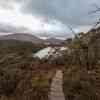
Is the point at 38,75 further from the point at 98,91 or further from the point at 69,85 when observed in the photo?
the point at 98,91

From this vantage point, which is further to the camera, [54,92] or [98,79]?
[54,92]

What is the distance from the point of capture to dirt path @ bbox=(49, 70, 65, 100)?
26.6 feet

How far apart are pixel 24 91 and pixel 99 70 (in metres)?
3.10

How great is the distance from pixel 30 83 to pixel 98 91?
3010 mm

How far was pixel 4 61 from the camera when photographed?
1174cm

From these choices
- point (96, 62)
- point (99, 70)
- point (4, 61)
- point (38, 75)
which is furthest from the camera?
point (4, 61)

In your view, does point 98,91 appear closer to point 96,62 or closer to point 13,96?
point 96,62

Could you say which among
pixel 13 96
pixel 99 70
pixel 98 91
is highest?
pixel 99 70

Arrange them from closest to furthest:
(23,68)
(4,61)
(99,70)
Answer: (99,70) < (23,68) < (4,61)

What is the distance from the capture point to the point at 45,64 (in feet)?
36.2

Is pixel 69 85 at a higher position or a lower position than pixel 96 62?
lower

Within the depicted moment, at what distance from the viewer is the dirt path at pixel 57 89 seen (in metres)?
8.11

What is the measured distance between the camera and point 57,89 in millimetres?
8648

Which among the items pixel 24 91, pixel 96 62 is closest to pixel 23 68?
pixel 24 91
